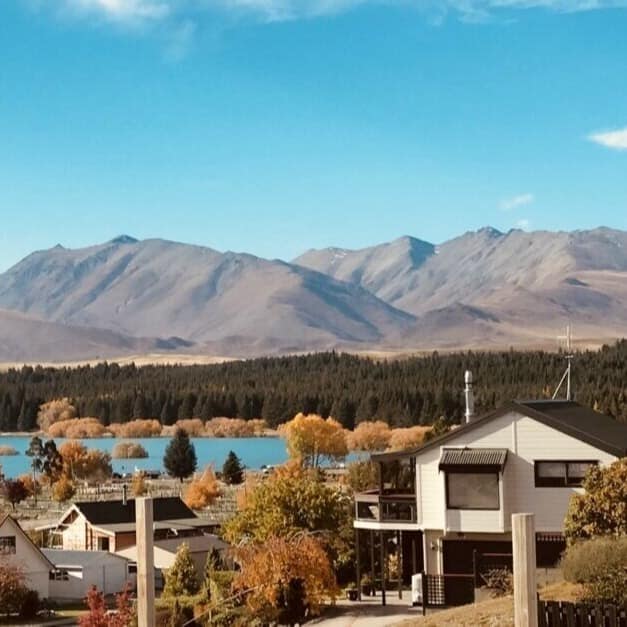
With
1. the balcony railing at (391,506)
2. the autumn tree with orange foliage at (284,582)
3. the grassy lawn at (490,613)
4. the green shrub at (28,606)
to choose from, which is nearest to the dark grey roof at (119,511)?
the green shrub at (28,606)

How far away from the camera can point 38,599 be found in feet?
142

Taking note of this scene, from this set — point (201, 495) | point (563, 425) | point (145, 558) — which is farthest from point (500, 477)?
point (201, 495)

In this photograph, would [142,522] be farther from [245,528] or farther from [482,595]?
[245,528]

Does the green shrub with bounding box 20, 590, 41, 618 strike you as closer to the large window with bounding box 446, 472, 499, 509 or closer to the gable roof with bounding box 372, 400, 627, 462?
the gable roof with bounding box 372, 400, 627, 462

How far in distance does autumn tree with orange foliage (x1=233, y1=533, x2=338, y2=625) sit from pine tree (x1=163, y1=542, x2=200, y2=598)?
21.0ft

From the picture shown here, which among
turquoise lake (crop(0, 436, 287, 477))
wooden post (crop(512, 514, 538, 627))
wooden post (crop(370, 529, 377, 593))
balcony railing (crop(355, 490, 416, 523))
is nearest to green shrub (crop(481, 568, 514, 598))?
balcony railing (crop(355, 490, 416, 523))

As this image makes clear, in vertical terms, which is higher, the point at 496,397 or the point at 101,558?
the point at 496,397

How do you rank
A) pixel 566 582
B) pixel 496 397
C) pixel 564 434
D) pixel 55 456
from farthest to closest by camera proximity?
1. pixel 496 397
2. pixel 55 456
3. pixel 564 434
4. pixel 566 582

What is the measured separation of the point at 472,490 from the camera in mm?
33062

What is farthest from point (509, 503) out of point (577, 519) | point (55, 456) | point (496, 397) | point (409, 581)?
point (496, 397)

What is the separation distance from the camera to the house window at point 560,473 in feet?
107

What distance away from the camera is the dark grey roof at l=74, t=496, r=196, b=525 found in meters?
52.8

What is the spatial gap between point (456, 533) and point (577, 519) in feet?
15.7

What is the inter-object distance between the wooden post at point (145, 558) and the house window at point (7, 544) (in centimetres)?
3039
